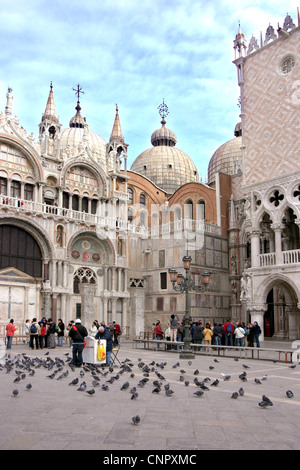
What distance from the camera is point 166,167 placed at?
4666 centimetres

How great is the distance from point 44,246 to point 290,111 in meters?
15.0

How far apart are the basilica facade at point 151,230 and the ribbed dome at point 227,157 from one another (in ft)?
36.5

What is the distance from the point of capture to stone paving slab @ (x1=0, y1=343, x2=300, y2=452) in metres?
4.82

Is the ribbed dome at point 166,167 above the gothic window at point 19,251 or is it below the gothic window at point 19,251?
above

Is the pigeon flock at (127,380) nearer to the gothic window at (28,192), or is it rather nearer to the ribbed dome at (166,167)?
the gothic window at (28,192)

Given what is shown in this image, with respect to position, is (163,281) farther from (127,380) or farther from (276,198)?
(127,380)

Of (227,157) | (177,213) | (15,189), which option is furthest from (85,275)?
(227,157)

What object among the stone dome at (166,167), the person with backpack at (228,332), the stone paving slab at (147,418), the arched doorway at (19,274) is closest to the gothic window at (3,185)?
the arched doorway at (19,274)

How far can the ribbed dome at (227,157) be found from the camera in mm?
43438

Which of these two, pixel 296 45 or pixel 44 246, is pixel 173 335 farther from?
pixel 296 45

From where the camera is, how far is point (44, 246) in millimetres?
24875

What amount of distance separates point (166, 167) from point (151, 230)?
59.0 feet

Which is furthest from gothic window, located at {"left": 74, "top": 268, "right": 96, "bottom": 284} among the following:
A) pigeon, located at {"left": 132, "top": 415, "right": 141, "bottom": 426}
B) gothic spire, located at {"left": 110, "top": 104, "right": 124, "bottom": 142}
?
pigeon, located at {"left": 132, "top": 415, "right": 141, "bottom": 426}

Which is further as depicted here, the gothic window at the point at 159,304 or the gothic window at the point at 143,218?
the gothic window at the point at 143,218
